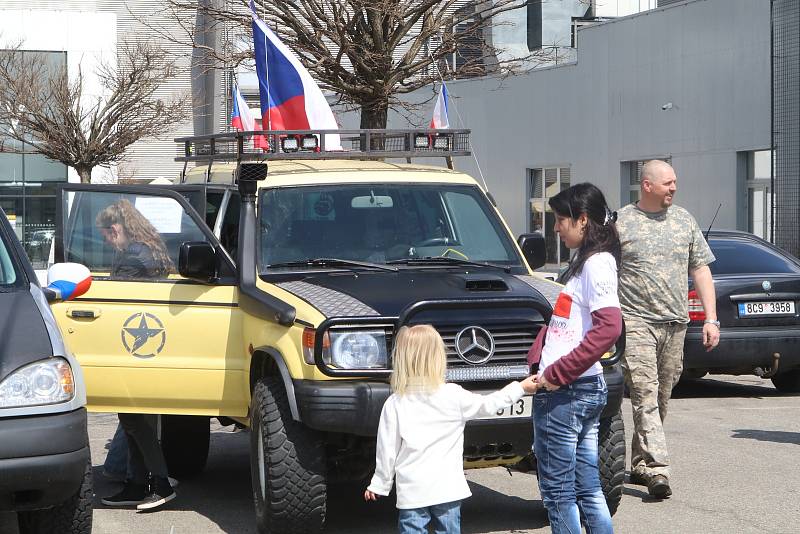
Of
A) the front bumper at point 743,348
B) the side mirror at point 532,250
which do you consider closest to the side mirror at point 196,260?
the side mirror at point 532,250

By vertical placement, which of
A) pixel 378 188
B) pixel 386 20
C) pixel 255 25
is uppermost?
pixel 386 20

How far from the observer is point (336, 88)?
17312 mm

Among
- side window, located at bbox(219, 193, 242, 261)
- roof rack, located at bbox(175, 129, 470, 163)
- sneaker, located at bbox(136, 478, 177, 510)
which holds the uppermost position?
roof rack, located at bbox(175, 129, 470, 163)

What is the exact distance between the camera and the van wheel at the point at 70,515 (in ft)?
19.9

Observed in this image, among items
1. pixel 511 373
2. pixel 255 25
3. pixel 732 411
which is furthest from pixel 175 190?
pixel 732 411

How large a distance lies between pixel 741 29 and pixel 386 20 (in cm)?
814

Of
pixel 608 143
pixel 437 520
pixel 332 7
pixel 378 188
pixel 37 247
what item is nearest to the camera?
pixel 437 520

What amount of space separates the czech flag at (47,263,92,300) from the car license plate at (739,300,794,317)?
695 centimetres

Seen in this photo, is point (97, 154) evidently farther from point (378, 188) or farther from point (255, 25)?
point (378, 188)

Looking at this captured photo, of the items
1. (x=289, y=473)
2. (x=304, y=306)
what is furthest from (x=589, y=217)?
(x=289, y=473)

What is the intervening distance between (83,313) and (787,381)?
25.9 feet

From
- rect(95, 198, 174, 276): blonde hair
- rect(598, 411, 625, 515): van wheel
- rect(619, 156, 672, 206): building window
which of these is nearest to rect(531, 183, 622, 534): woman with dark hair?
rect(598, 411, 625, 515): van wheel

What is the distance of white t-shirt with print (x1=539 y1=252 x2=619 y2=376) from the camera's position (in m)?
5.43

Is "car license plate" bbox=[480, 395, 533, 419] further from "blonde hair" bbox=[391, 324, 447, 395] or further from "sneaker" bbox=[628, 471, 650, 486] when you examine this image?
"sneaker" bbox=[628, 471, 650, 486]
